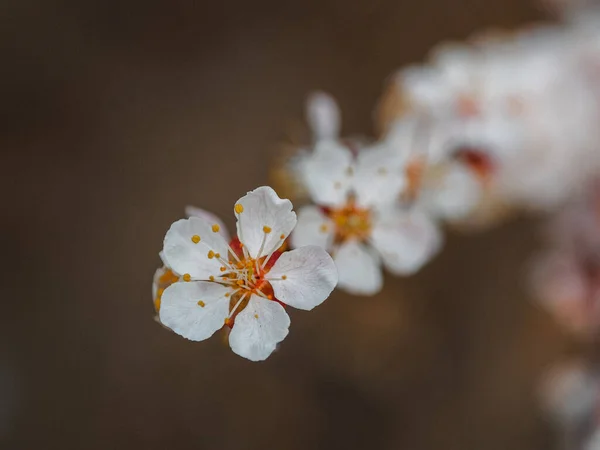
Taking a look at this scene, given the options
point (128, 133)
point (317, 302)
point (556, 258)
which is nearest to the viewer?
point (317, 302)

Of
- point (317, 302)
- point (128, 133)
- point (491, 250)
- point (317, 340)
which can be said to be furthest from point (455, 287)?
point (317, 302)

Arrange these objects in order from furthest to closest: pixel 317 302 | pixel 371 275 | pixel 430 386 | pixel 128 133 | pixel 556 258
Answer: pixel 128 133
pixel 430 386
pixel 556 258
pixel 371 275
pixel 317 302

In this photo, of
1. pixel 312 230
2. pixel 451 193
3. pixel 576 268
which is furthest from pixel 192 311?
pixel 576 268

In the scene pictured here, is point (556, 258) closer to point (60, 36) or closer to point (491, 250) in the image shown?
point (491, 250)

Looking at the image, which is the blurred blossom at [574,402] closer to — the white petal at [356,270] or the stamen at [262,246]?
the white petal at [356,270]

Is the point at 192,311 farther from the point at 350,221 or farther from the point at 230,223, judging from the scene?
the point at 230,223

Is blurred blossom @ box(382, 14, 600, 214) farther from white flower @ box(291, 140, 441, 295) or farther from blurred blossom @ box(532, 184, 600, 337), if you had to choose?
white flower @ box(291, 140, 441, 295)
